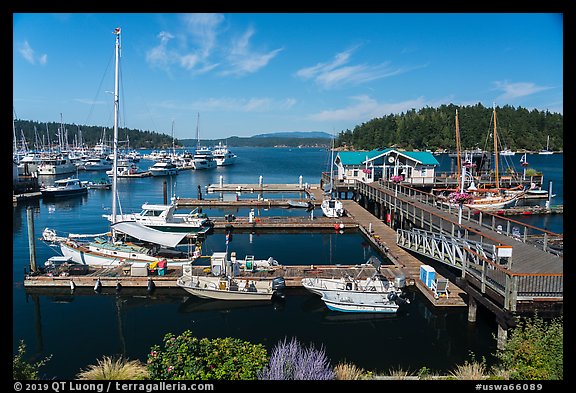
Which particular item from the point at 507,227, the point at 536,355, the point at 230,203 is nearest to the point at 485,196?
the point at 507,227

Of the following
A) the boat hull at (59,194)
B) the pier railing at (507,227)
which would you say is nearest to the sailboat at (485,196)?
the pier railing at (507,227)

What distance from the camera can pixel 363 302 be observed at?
18.9 meters

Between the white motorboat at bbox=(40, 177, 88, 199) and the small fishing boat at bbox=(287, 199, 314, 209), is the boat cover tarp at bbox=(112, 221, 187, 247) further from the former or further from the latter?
the white motorboat at bbox=(40, 177, 88, 199)

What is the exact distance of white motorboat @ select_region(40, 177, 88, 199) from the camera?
57.6m

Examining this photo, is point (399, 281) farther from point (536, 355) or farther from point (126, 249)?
point (126, 249)

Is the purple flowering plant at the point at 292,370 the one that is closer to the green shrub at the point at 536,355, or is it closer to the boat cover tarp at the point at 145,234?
the green shrub at the point at 536,355

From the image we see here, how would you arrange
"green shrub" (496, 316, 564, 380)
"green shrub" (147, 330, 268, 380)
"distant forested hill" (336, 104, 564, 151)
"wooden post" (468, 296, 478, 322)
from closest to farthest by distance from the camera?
"green shrub" (147, 330, 268, 380) < "green shrub" (496, 316, 564, 380) < "wooden post" (468, 296, 478, 322) < "distant forested hill" (336, 104, 564, 151)

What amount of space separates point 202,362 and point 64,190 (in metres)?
60.0

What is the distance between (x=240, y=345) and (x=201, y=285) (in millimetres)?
12061

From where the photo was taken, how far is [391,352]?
608 inches

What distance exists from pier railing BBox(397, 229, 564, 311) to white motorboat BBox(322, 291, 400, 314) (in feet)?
12.2

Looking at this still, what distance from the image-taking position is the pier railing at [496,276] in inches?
542

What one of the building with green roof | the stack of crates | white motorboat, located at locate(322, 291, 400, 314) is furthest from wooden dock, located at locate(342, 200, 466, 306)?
the stack of crates

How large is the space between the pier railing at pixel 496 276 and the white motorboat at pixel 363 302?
372cm
